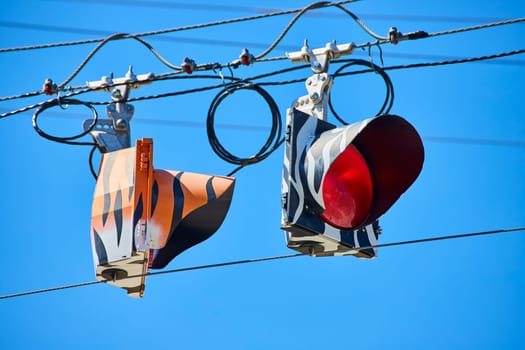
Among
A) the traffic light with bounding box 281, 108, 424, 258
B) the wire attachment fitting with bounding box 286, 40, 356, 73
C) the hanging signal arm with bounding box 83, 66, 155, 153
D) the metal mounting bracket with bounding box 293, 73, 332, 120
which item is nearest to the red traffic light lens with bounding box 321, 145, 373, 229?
the traffic light with bounding box 281, 108, 424, 258

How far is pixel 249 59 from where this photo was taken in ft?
36.4

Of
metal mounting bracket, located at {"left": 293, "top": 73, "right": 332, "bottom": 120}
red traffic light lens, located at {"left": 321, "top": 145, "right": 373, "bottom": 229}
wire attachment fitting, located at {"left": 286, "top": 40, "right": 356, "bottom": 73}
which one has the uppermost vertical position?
wire attachment fitting, located at {"left": 286, "top": 40, "right": 356, "bottom": 73}

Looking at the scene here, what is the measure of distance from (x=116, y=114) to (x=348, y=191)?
6.86 ft

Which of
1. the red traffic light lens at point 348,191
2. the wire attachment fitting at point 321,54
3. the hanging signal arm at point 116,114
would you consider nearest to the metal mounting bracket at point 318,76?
the wire attachment fitting at point 321,54

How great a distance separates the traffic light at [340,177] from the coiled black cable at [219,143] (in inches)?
30.2

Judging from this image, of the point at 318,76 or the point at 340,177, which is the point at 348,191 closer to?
the point at 340,177

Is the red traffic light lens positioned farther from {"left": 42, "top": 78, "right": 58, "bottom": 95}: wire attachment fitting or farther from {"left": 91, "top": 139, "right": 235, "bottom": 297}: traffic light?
{"left": 42, "top": 78, "right": 58, "bottom": 95}: wire attachment fitting

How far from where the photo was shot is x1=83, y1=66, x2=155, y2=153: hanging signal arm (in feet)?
37.4

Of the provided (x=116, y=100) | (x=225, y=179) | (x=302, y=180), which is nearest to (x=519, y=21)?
(x=302, y=180)

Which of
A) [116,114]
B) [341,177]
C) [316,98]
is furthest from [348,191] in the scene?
[116,114]

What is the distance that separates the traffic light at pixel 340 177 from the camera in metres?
10.0

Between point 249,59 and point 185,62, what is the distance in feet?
1.69

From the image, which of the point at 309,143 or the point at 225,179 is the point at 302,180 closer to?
the point at 309,143

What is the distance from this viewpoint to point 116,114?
11477 mm
